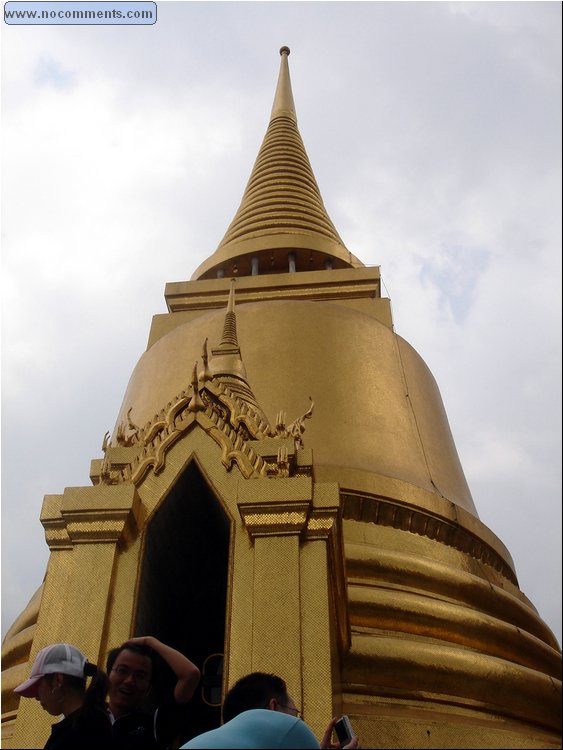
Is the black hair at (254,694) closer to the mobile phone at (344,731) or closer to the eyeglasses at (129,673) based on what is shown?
the mobile phone at (344,731)

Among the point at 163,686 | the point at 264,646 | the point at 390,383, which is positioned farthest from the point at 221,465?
the point at 390,383

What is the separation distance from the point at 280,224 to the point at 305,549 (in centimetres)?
1020

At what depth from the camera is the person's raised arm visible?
8.60 feet

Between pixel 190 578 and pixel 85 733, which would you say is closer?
pixel 85 733

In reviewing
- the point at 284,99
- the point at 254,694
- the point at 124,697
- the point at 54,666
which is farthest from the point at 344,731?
the point at 284,99

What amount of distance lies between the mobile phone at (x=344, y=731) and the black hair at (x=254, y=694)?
0.19 metres

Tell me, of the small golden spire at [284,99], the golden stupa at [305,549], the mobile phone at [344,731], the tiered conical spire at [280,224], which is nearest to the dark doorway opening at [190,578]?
the golden stupa at [305,549]

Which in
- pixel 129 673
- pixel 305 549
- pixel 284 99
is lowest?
pixel 129 673

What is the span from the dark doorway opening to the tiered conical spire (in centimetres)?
802

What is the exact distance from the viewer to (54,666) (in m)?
2.56

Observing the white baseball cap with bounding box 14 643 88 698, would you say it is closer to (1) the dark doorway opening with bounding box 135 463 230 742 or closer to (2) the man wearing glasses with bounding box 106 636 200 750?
(2) the man wearing glasses with bounding box 106 636 200 750

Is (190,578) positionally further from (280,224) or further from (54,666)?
(280,224)

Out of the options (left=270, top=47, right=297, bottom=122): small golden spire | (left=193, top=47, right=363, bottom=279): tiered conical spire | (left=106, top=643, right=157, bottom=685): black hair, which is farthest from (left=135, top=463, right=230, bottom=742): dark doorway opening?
(left=270, top=47, right=297, bottom=122): small golden spire

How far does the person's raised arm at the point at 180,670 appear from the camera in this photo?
2621mm
